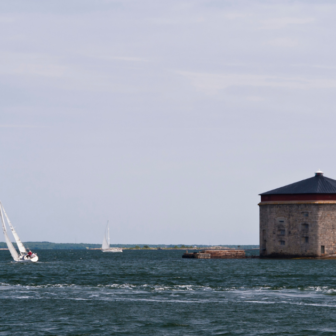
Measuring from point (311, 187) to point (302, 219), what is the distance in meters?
4.47

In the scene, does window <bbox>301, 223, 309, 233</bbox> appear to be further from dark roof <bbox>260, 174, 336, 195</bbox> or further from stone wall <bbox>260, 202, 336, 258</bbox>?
dark roof <bbox>260, 174, 336, 195</bbox>

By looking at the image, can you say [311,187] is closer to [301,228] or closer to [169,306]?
[301,228]

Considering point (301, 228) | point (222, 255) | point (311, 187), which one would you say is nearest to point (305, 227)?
point (301, 228)

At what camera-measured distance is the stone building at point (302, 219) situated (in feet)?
277

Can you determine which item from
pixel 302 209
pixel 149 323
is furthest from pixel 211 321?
pixel 302 209

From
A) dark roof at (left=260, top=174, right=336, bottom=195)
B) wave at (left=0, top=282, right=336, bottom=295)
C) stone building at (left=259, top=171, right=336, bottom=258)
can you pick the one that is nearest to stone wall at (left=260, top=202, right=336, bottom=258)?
stone building at (left=259, top=171, right=336, bottom=258)

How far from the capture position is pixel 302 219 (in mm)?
85250

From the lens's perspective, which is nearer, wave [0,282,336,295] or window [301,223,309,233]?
wave [0,282,336,295]

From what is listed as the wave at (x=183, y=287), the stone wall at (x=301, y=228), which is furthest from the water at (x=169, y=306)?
the stone wall at (x=301, y=228)

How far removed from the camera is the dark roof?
84.9 m

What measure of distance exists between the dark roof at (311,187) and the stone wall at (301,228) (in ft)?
5.23

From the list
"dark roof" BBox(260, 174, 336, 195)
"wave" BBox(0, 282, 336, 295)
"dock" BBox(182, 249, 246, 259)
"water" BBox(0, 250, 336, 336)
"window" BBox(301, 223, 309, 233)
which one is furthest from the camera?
"dock" BBox(182, 249, 246, 259)

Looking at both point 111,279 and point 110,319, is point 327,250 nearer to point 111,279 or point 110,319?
point 111,279

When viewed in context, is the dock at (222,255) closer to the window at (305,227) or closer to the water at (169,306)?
the window at (305,227)
